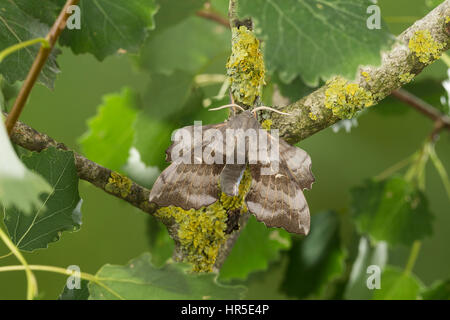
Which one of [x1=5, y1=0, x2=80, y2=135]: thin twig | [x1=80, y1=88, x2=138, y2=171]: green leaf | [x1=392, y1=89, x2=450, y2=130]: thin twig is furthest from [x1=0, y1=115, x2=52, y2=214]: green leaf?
[x1=392, y1=89, x2=450, y2=130]: thin twig

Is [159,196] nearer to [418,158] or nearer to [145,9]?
[145,9]

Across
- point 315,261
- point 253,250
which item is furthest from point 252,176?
point 315,261

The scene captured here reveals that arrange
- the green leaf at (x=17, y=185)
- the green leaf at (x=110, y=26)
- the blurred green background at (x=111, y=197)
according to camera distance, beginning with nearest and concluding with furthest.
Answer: the green leaf at (x=17, y=185) → the green leaf at (x=110, y=26) → the blurred green background at (x=111, y=197)

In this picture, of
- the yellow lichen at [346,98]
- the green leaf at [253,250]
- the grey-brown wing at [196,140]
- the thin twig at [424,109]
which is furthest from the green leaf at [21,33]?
the thin twig at [424,109]

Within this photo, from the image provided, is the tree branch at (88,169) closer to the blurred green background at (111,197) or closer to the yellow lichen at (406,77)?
the yellow lichen at (406,77)

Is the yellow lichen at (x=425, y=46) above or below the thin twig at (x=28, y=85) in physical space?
above

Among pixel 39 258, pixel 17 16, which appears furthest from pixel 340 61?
pixel 39 258

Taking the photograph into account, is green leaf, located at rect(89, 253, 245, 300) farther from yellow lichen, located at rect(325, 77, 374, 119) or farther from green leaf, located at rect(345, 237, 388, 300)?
green leaf, located at rect(345, 237, 388, 300)
